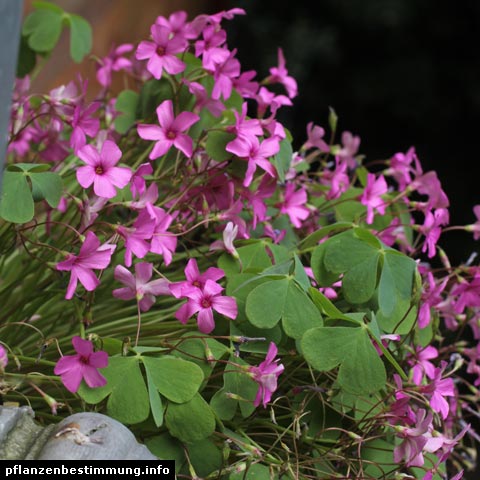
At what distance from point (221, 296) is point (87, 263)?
102mm

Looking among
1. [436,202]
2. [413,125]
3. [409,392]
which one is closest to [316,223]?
[436,202]

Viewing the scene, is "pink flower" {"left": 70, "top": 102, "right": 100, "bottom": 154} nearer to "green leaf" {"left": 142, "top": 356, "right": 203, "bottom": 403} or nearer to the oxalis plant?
the oxalis plant

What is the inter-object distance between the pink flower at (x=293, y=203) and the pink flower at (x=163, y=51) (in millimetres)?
150

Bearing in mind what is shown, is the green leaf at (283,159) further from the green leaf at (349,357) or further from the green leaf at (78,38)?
the green leaf at (78,38)

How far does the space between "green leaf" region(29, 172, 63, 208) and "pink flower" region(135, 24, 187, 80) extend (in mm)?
157

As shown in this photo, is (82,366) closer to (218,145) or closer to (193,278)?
(193,278)

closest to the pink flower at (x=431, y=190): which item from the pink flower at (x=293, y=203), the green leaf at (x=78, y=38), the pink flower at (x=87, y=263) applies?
the pink flower at (x=293, y=203)

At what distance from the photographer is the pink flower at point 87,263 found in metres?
0.62

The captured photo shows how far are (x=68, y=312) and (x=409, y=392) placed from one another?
1.03 feet

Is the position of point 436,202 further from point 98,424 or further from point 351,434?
point 98,424

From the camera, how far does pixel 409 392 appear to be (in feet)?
2.24

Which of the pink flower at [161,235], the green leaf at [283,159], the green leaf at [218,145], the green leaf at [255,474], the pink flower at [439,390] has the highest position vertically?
the green leaf at [218,145]

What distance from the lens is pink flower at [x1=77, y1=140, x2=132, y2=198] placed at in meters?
0.65

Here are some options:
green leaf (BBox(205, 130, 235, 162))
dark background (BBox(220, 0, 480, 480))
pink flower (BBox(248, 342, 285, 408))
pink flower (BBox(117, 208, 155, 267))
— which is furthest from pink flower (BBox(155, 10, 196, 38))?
dark background (BBox(220, 0, 480, 480))
